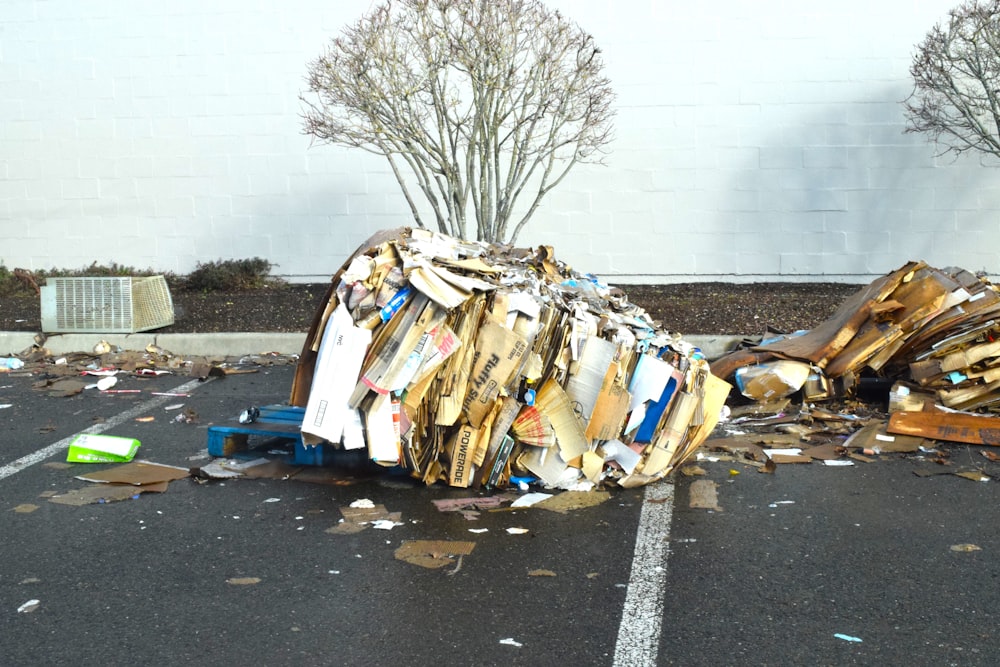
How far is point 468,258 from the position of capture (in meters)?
5.64

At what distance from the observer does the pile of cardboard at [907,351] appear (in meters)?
6.58

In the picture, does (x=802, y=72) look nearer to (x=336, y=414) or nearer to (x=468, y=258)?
(x=468, y=258)

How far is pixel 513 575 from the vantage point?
13.3ft

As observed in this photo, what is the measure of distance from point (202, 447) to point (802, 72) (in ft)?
26.1

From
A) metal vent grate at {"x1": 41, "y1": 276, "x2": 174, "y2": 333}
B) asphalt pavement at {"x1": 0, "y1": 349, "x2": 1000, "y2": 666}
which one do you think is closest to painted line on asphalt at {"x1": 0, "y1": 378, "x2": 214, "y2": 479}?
asphalt pavement at {"x1": 0, "y1": 349, "x2": 1000, "y2": 666}

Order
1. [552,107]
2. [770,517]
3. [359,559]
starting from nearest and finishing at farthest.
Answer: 1. [359,559]
2. [770,517]
3. [552,107]

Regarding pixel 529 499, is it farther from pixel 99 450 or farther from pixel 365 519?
pixel 99 450

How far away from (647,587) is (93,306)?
733 cm

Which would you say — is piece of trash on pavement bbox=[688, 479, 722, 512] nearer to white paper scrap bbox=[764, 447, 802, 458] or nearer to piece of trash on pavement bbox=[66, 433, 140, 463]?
white paper scrap bbox=[764, 447, 802, 458]

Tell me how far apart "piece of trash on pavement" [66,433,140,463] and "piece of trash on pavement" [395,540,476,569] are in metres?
2.23

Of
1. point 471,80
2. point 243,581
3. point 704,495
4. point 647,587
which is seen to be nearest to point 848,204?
point 471,80

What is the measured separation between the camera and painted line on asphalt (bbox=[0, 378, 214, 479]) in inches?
225

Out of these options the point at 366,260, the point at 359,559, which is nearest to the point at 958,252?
the point at 366,260

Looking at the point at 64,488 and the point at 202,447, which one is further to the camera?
the point at 202,447
